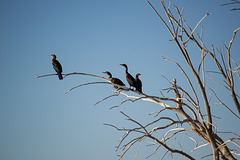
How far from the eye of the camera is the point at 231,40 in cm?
302

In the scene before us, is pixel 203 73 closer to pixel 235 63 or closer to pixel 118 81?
pixel 235 63

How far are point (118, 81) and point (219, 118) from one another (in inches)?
105

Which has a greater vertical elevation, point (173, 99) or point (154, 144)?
point (173, 99)

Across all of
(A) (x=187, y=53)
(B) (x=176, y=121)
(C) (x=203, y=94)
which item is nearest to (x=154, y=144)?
(B) (x=176, y=121)

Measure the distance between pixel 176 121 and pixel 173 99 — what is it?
0.31 meters

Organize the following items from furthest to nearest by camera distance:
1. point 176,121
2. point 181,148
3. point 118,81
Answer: point 118,81
point 181,148
point 176,121

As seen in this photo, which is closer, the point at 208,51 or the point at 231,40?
the point at 231,40

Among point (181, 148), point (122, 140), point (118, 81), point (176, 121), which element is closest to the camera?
point (122, 140)

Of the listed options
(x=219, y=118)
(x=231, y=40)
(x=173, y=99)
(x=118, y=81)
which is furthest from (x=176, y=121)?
(x=118, y=81)

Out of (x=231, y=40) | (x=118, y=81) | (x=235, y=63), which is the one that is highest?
(x=118, y=81)

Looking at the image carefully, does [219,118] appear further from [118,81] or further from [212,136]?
[118,81]

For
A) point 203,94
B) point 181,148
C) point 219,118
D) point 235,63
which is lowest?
point 181,148

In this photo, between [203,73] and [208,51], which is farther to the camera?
[208,51]

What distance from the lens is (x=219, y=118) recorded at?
3227 millimetres
